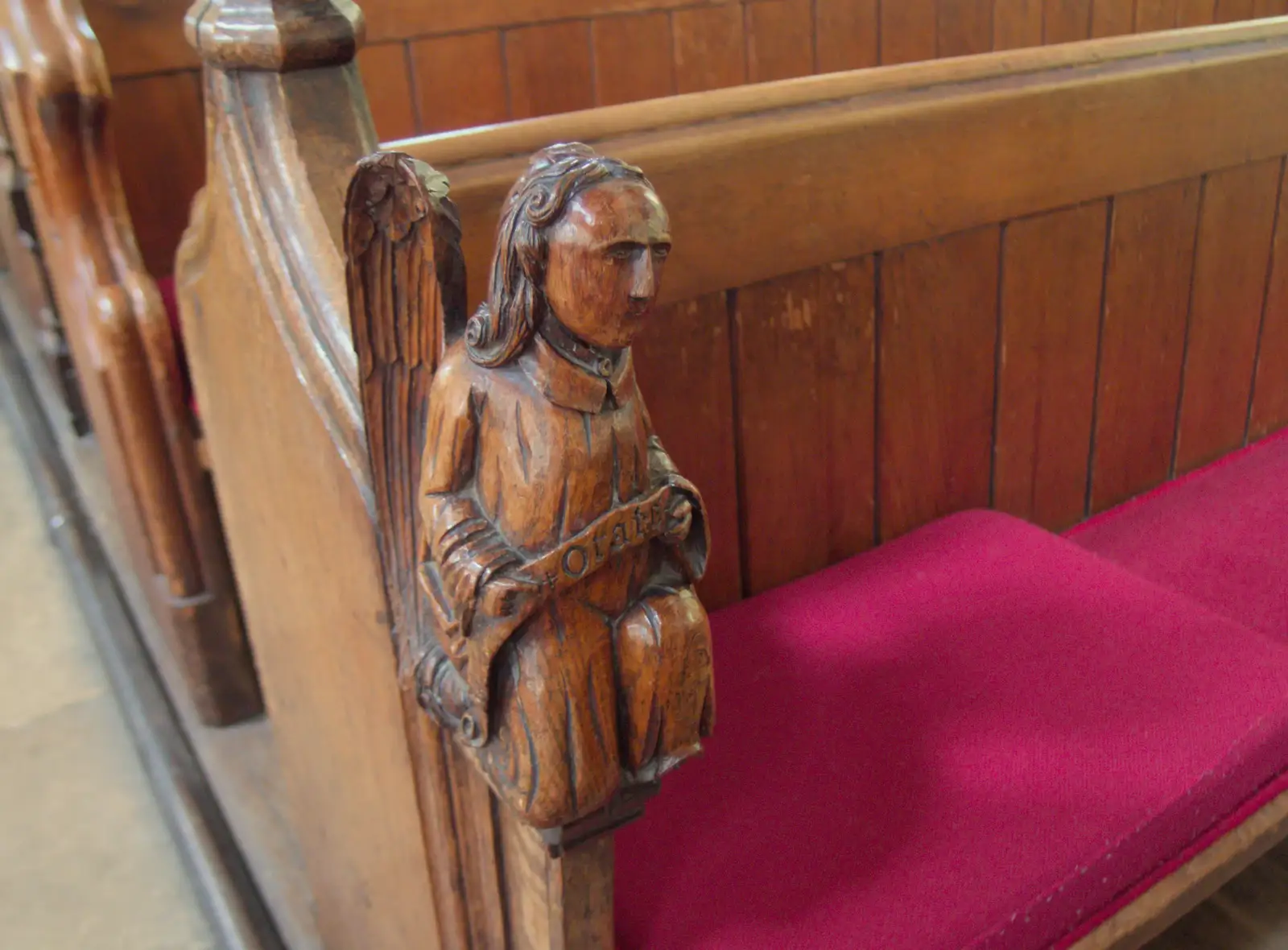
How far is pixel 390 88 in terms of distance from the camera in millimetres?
1932

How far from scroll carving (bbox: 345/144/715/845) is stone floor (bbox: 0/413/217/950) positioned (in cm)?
113

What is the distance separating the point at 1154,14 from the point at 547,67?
160cm

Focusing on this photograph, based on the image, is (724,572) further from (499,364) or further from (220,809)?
(220,809)

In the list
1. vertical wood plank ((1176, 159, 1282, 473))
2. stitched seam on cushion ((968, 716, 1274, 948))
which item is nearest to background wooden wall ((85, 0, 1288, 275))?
vertical wood plank ((1176, 159, 1282, 473))

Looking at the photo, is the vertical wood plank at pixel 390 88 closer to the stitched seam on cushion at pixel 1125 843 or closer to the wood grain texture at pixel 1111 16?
the stitched seam on cushion at pixel 1125 843

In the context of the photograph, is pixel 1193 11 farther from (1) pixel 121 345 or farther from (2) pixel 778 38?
(1) pixel 121 345

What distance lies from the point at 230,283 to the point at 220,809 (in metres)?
0.97

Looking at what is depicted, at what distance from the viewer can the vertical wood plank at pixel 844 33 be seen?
2.39 metres

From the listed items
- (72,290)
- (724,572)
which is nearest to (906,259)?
(724,572)

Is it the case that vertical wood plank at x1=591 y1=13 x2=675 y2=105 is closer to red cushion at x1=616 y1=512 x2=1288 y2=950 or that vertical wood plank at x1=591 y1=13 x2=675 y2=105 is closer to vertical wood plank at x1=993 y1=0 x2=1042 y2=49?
vertical wood plank at x1=993 y1=0 x2=1042 y2=49

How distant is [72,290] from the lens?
1.46m

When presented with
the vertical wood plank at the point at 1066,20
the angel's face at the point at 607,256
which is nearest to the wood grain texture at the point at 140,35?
the angel's face at the point at 607,256

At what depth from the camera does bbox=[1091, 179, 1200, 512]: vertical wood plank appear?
1.33 metres

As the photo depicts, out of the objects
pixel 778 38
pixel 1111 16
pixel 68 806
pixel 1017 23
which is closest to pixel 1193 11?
pixel 1111 16
